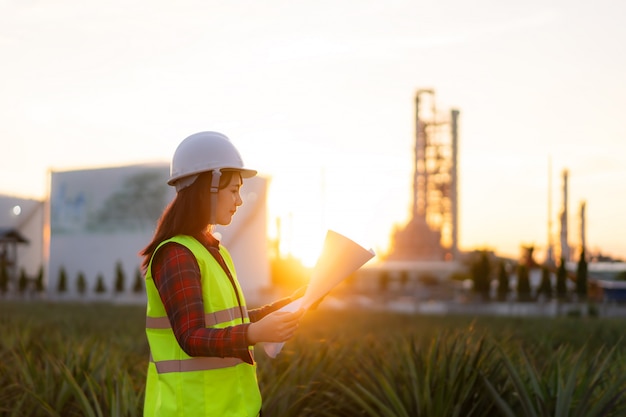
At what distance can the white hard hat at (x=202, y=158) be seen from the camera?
314cm

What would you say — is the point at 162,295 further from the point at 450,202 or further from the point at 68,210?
the point at 450,202

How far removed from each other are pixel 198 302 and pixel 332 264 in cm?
47

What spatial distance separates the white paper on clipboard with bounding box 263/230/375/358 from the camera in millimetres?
2891

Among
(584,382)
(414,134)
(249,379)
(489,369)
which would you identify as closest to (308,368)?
(489,369)

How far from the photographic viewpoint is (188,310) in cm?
293

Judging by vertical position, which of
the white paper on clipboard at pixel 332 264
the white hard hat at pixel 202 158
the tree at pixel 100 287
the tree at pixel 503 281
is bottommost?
the tree at pixel 100 287

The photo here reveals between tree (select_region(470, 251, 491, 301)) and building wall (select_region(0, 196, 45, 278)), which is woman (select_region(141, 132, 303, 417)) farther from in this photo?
building wall (select_region(0, 196, 45, 278))

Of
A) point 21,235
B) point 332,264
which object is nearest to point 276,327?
point 332,264

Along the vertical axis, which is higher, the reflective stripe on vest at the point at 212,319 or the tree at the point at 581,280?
the reflective stripe on vest at the point at 212,319

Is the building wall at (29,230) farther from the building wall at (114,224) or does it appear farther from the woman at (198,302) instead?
the woman at (198,302)

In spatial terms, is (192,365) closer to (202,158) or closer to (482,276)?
(202,158)

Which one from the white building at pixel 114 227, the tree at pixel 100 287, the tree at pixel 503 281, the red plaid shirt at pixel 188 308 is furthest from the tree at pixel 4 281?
the red plaid shirt at pixel 188 308

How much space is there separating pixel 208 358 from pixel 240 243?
51.6m

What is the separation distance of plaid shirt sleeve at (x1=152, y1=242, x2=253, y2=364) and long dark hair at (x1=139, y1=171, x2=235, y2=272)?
106 millimetres
